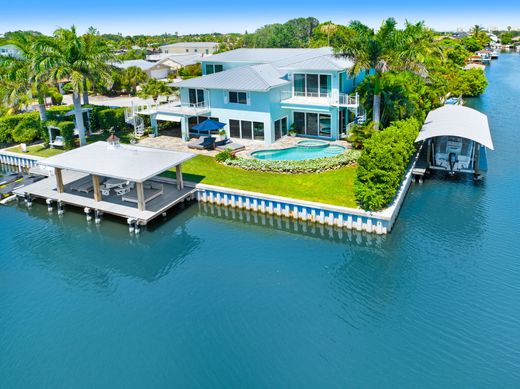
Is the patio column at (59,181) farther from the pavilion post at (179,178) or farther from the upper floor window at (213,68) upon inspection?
the upper floor window at (213,68)

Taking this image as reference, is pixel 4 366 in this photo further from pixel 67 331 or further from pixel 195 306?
pixel 195 306

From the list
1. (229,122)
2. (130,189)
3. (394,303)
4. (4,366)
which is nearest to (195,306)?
(4,366)

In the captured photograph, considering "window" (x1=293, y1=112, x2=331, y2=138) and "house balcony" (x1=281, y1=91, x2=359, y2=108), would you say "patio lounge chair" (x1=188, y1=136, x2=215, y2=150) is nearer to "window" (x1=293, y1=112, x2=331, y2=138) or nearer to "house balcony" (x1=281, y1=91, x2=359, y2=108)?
"house balcony" (x1=281, y1=91, x2=359, y2=108)

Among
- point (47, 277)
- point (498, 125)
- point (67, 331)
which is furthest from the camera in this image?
point (498, 125)

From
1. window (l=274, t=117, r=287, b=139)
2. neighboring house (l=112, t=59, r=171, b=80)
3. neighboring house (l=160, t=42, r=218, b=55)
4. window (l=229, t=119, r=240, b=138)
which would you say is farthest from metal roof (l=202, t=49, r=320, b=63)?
neighboring house (l=160, t=42, r=218, b=55)

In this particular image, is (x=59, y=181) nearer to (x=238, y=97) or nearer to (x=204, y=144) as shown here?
(x=204, y=144)

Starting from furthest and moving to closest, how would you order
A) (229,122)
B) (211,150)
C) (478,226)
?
(229,122) → (211,150) → (478,226)

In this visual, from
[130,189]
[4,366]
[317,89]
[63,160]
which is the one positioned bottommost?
[4,366]
